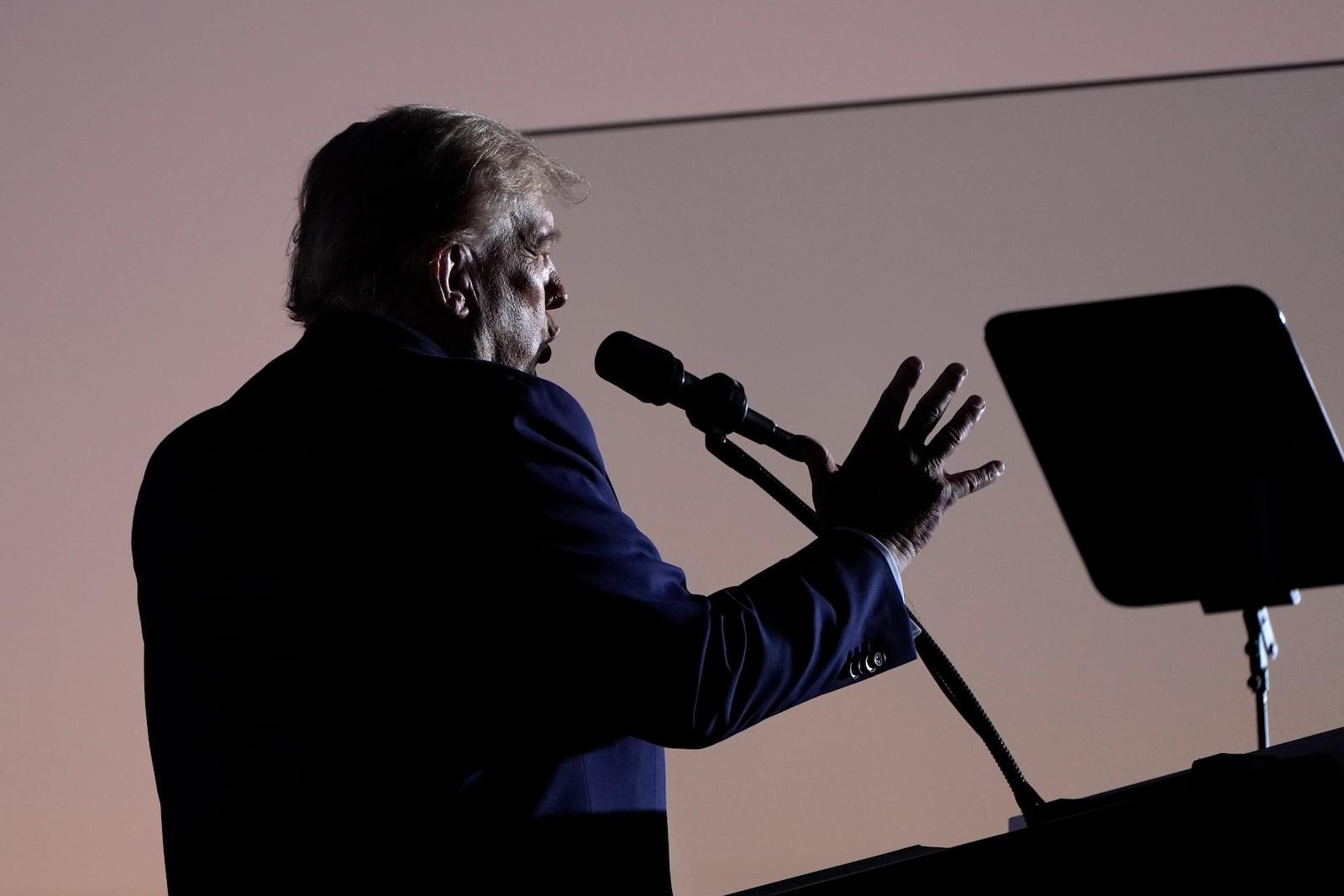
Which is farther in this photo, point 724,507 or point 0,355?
point 0,355

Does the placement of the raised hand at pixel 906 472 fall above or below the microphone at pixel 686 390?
below

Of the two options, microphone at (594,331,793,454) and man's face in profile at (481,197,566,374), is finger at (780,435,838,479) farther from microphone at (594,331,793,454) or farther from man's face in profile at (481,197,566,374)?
man's face in profile at (481,197,566,374)

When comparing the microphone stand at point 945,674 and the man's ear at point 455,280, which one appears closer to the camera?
the microphone stand at point 945,674

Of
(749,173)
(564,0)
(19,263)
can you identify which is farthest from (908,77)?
(19,263)

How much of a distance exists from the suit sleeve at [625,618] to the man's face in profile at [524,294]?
0.89 feet

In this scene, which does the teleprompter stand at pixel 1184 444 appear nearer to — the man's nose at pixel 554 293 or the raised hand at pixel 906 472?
the raised hand at pixel 906 472

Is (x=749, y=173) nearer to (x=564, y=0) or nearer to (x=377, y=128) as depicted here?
(x=564, y=0)

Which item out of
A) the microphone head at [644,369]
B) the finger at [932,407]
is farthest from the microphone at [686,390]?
the finger at [932,407]

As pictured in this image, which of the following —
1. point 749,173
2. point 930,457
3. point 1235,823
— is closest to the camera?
point 1235,823

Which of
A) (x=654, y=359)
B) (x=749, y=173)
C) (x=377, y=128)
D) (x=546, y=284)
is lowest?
(x=654, y=359)

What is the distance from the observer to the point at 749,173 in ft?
8.04

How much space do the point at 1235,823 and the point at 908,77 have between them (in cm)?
209

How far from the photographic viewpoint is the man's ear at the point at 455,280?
111 cm

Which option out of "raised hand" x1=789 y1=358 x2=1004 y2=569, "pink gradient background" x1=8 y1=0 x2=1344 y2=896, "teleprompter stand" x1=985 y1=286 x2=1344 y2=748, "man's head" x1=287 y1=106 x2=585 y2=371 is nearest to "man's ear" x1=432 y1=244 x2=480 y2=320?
"man's head" x1=287 y1=106 x2=585 y2=371
